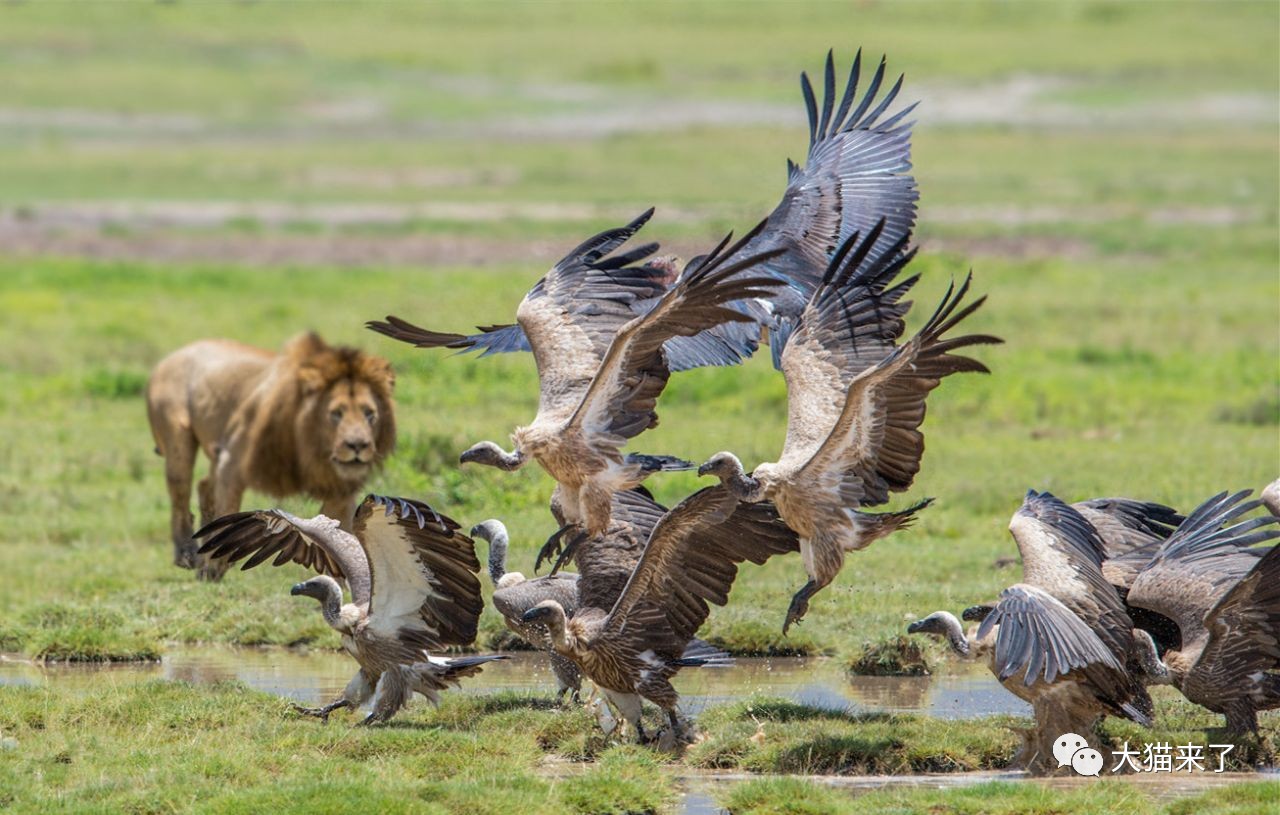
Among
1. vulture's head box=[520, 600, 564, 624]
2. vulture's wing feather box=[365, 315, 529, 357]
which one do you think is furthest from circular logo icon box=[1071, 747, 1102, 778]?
vulture's wing feather box=[365, 315, 529, 357]

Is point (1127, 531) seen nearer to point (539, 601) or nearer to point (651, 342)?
point (651, 342)

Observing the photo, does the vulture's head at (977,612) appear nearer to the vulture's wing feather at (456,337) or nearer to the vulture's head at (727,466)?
the vulture's head at (727,466)

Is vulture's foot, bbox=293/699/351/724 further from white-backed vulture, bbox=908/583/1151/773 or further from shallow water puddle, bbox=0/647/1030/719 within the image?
white-backed vulture, bbox=908/583/1151/773

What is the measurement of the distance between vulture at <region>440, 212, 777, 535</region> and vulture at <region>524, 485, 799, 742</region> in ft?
2.26

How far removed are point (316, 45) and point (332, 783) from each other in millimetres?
64841

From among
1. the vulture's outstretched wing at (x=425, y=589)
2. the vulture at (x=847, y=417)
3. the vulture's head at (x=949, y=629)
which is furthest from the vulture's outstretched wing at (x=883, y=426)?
the vulture's outstretched wing at (x=425, y=589)

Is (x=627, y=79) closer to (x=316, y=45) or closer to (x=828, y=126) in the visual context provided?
(x=316, y=45)

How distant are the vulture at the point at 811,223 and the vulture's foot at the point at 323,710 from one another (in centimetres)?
187

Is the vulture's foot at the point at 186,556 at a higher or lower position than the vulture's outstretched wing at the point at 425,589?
lower

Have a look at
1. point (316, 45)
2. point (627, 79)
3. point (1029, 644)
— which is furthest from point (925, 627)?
point (316, 45)

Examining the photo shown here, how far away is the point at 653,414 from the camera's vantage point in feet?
28.3

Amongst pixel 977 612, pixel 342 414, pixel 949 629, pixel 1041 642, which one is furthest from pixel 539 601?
pixel 342 414

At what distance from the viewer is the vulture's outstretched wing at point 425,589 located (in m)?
8.33

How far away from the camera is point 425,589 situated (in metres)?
8.49
